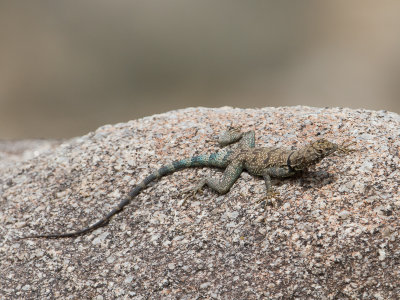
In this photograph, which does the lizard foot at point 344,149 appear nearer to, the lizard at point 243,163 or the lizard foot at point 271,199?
the lizard at point 243,163

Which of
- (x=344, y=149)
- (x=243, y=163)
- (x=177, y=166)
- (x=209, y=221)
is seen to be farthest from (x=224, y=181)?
(x=344, y=149)

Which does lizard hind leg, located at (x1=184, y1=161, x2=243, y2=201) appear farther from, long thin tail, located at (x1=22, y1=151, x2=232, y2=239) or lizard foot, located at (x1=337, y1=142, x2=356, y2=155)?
lizard foot, located at (x1=337, y1=142, x2=356, y2=155)

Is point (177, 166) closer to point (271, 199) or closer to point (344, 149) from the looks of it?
point (271, 199)

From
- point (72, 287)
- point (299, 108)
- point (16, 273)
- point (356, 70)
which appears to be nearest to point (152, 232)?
point (72, 287)

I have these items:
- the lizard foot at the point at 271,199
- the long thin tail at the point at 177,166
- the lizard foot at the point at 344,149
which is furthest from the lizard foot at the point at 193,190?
the lizard foot at the point at 344,149

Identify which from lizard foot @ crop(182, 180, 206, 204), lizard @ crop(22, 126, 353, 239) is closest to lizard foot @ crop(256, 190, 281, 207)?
lizard @ crop(22, 126, 353, 239)

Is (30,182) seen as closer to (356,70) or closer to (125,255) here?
(125,255)
